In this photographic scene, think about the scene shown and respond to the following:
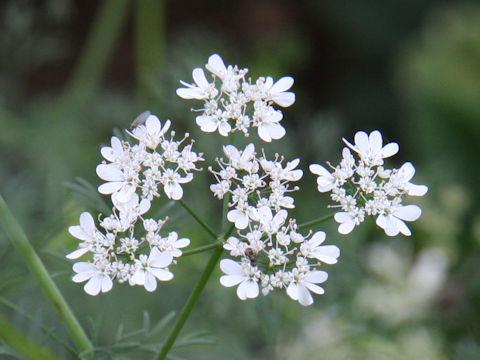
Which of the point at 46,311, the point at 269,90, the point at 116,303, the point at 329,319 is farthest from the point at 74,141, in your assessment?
the point at 269,90

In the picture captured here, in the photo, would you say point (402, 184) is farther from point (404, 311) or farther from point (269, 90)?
point (404, 311)

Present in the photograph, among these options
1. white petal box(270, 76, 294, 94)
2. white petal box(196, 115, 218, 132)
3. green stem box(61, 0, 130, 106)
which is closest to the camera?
white petal box(196, 115, 218, 132)

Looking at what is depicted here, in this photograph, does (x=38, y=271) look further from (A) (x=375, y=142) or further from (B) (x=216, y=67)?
(A) (x=375, y=142)

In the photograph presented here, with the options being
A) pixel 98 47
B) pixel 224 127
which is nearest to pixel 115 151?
pixel 224 127

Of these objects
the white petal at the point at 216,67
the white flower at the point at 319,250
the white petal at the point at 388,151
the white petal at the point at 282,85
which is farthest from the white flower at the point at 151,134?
the white petal at the point at 388,151

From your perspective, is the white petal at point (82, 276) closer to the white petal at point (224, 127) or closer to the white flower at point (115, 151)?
the white flower at point (115, 151)

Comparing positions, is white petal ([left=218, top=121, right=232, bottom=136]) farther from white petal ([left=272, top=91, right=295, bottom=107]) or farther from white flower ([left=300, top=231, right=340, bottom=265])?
white flower ([left=300, top=231, right=340, bottom=265])

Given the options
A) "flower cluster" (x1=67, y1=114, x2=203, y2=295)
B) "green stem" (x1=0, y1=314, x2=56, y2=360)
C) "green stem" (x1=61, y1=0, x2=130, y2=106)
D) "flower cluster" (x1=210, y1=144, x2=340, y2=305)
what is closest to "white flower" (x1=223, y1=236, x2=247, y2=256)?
"flower cluster" (x1=210, y1=144, x2=340, y2=305)
